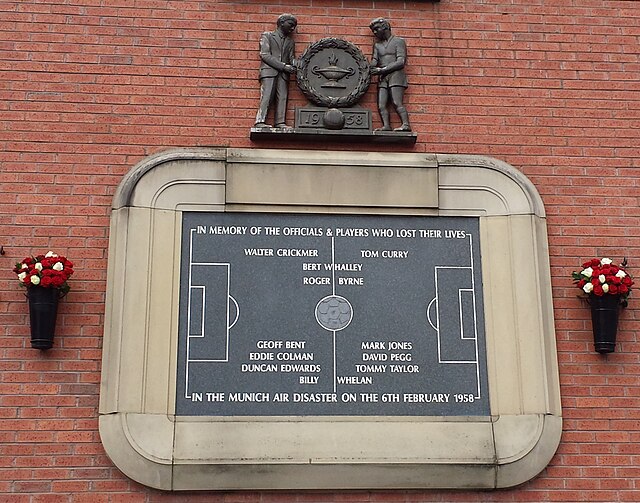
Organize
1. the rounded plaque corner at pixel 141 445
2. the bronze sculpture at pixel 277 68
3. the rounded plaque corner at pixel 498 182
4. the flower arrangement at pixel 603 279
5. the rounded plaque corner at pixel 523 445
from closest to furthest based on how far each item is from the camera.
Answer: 1. the rounded plaque corner at pixel 141 445
2. the rounded plaque corner at pixel 523 445
3. the flower arrangement at pixel 603 279
4. the rounded plaque corner at pixel 498 182
5. the bronze sculpture at pixel 277 68

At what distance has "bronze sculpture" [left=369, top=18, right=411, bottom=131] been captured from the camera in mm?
6957

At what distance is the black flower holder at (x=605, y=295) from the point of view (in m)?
6.36

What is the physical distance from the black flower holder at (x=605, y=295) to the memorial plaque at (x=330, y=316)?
0.81 meters

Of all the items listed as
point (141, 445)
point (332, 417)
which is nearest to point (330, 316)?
point (332, 417)

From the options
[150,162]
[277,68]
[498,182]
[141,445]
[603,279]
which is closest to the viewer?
[141,445]

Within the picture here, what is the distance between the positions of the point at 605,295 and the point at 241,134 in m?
3.02

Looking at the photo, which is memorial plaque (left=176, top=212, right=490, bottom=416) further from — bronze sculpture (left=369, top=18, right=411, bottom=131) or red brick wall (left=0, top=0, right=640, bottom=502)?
bronze sculpture (left=369, top=18, right=411, bottom=131)

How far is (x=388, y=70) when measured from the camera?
699cm

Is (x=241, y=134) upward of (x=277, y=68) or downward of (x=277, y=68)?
downward

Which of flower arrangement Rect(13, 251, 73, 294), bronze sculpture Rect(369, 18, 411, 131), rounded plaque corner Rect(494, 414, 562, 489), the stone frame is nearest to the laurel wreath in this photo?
bronze sculpture Rect(369, 18, 411, 131)

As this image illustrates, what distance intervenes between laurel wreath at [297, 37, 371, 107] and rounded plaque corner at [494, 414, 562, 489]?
108 inches

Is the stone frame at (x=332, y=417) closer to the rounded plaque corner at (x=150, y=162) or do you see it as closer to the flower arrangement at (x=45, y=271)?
the rounded plaque corner at (x=150, y=162)

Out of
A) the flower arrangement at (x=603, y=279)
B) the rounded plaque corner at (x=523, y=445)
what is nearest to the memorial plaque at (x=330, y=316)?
the rounded plaque corner at (x=523, y=445)

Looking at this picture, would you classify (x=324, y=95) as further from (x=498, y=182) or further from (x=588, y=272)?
(x=588, y=272)
